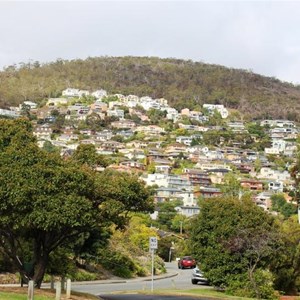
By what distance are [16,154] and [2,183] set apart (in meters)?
1.23

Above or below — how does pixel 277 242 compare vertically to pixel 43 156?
below

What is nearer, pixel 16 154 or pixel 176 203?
pixel 16 154

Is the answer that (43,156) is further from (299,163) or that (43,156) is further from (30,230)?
(299,163)

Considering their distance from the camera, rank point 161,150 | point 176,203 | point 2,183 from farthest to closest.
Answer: point 161,150 → point 176,203 → point 2,183

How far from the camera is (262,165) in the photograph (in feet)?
611

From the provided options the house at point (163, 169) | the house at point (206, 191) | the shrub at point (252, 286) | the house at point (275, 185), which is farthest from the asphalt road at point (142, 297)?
the house at point (275, 185)

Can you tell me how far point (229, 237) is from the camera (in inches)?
1142

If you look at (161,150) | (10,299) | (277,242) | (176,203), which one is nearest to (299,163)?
(277,242)

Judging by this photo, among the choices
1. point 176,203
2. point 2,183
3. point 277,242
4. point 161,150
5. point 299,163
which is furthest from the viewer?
point 161,150

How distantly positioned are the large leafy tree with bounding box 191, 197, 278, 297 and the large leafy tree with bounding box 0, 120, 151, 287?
7464 mm

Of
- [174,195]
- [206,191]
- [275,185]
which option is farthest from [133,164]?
[275,185]

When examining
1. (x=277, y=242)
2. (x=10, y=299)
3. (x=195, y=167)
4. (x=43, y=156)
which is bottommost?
(x=10, y=299)

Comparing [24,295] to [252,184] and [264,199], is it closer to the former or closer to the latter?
[264,199]

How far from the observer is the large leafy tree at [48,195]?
789 inches
